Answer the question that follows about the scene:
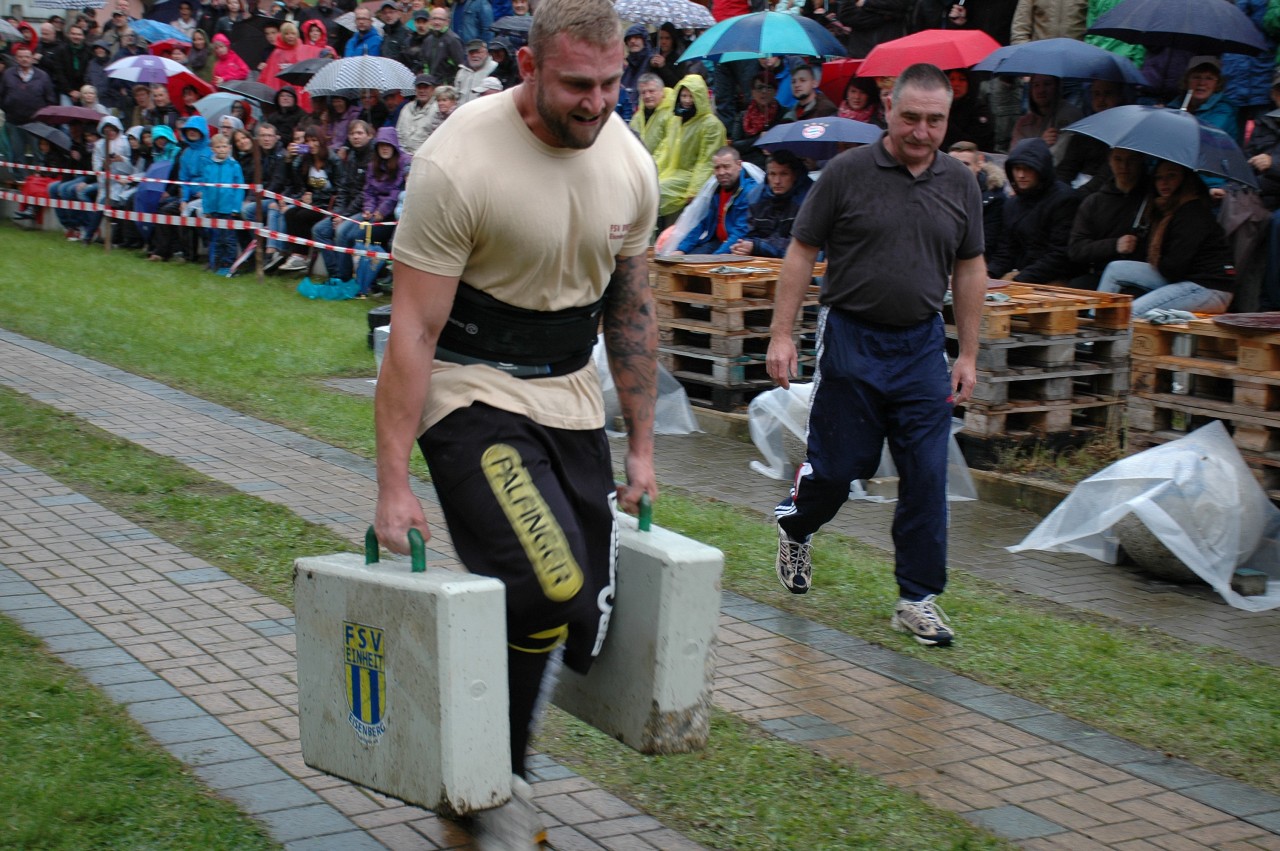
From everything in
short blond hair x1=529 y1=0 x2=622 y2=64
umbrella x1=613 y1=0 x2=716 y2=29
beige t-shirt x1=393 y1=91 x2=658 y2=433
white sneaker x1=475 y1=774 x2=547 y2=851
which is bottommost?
white sneaker x1=475 y1=774 x2=547 y2=851

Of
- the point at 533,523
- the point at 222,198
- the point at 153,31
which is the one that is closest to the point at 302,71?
the point at 222,198

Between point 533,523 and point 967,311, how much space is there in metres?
2.93

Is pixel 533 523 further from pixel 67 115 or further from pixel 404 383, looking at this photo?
pixel 67 115

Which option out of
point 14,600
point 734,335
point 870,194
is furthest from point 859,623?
point 734,335

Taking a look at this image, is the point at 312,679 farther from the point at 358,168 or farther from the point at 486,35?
the point at 486,35

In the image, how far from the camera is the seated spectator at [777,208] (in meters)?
11.8

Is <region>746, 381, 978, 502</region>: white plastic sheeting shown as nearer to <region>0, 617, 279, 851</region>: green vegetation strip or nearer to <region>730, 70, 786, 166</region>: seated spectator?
<region>0, 617, 279, 851</region>: green vegetation strip

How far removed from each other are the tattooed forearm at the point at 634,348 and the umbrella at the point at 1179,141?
5.86 meters

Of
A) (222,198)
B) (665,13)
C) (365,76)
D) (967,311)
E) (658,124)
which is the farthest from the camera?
(365,76)

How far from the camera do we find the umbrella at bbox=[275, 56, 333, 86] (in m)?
21.5

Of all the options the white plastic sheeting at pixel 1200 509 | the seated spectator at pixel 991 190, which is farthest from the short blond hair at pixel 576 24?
the seated spectator at pixel 991 190

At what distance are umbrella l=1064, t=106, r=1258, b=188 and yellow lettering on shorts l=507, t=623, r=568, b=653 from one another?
6519 mm

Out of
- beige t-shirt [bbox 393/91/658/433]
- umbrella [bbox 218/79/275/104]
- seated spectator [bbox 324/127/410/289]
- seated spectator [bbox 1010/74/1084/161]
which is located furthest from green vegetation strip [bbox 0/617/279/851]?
umbrella [bbox 218/79/275/104]

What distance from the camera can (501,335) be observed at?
3531 mm
